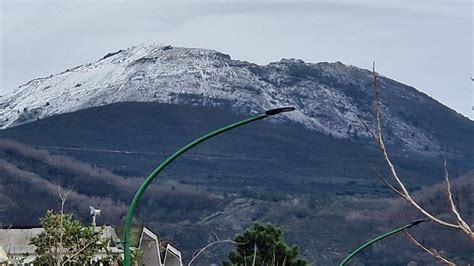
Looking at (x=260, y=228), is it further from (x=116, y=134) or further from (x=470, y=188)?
(x=116, y=134)

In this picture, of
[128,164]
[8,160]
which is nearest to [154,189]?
[8,160]

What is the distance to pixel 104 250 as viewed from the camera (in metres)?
35.8

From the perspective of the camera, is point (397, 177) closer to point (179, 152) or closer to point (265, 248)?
point (179, 152)

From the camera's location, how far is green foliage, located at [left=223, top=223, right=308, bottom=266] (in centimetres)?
5169

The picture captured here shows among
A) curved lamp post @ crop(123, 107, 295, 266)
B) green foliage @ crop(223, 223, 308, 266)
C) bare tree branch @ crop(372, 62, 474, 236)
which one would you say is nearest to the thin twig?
bare tree branch @ crop(372, 62, 474, 236)

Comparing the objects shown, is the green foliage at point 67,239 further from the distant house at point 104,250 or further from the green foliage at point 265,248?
the green foliage at point 265,248

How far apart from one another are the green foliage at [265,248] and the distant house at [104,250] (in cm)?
220

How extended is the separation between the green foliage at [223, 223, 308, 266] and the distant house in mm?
2202

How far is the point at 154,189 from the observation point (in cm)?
14550

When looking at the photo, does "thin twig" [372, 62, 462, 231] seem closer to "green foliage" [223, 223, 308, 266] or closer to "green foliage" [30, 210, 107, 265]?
"green foliage" [30, 210, 107, 265]

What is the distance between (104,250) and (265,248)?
1817 centimetres

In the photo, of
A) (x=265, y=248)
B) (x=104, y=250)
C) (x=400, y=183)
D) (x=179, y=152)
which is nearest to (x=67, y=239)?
(x=104, y=250)

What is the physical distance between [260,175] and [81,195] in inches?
2145

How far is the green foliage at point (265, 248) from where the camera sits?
51.7 metres
